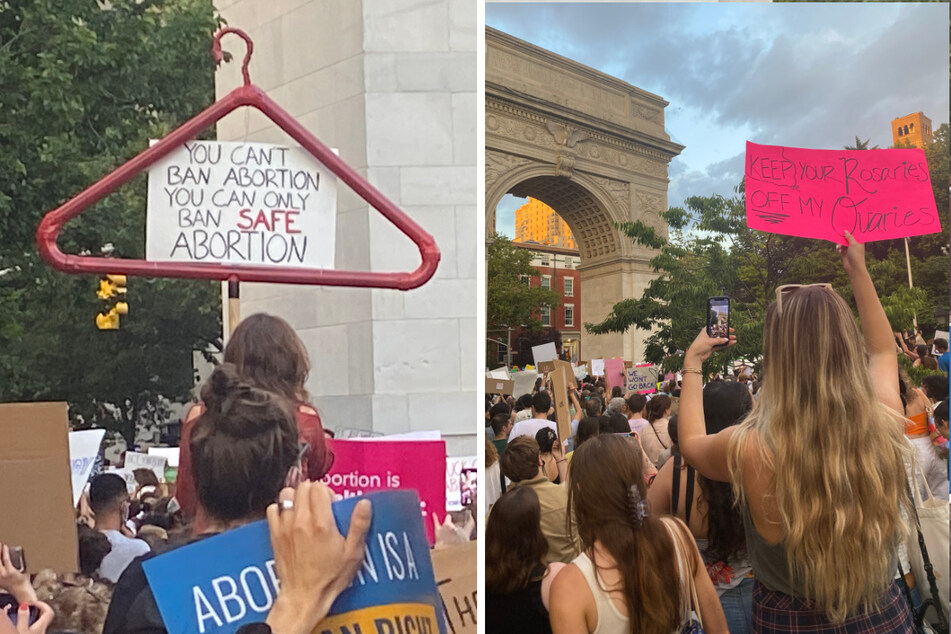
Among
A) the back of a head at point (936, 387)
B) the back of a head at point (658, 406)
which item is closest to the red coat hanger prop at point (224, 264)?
the back of a head at point (658, 406)

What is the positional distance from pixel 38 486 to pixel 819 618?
219 cm

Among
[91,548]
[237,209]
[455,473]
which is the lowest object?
[91,548]

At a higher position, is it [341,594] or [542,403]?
[542,403]

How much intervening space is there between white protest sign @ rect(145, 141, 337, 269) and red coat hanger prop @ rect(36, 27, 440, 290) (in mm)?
30

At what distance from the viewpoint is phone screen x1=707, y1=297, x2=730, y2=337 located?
7.97 ft

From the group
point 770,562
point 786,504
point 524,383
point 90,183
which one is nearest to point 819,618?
point 770,562

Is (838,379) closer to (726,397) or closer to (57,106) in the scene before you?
(726,397)

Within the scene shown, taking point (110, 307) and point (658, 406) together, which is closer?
point (658, 406)

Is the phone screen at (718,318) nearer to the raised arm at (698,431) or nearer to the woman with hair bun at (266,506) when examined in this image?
the raised arm at (698,431)

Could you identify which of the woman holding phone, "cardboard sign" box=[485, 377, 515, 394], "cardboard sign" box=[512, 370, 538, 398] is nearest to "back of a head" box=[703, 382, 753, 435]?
the woman holding phone

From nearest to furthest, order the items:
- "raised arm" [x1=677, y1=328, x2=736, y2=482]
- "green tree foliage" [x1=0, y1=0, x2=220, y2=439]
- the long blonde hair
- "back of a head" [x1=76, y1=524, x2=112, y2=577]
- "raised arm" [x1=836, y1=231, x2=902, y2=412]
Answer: the long blonde hair < "raised arm" [x1=677, y1=328, x2=736, y2=482] < "raised arm" [x1=836, y1=231, x2=902, y2=412] < "back of a head" [x1=76, y1=524, x2=112, y2=577] < "green tree foliage" [x1=0, y1=0, x2=220, y2=439]

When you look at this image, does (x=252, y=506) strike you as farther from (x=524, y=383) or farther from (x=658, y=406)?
(x=524, y=383)

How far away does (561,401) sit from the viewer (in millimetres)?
3318

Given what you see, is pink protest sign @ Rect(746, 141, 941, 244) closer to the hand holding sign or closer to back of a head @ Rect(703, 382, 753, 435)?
back of a head @ Rect(703, 382, 753, 435)
